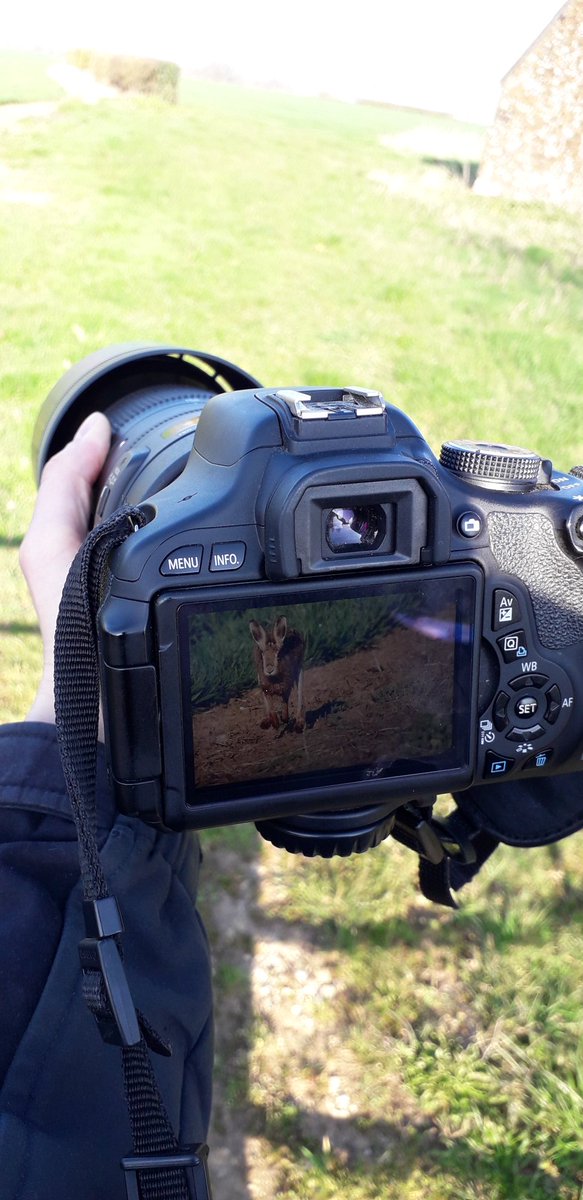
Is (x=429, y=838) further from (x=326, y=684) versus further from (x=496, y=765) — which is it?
(x=326, y=684)

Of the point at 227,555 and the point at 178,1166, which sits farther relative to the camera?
the point at 227,555

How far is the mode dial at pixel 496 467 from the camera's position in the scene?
1.08 metres

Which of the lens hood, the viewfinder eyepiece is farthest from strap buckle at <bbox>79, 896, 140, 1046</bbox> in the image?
the lens hood

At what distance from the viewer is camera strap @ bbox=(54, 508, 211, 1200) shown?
817 millimetres

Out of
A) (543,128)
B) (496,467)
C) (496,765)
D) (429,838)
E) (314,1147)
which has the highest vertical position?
(543,128)

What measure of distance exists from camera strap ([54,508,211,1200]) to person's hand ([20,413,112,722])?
1.43 feet

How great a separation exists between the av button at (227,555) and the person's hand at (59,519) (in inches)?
21.3

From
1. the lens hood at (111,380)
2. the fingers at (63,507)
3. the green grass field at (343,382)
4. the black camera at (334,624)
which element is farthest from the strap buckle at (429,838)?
the lens hood at (111,380)

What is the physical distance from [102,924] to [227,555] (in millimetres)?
379

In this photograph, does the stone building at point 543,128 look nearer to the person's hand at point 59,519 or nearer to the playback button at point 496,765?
the person's hand at point 59,519

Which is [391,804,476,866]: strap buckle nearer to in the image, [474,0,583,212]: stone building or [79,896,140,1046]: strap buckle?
[79,896,140,1046]: strap buckle

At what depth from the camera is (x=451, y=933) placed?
71.4 inches

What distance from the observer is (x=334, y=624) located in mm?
973

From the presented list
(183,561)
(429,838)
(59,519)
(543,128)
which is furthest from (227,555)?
(543,128)
